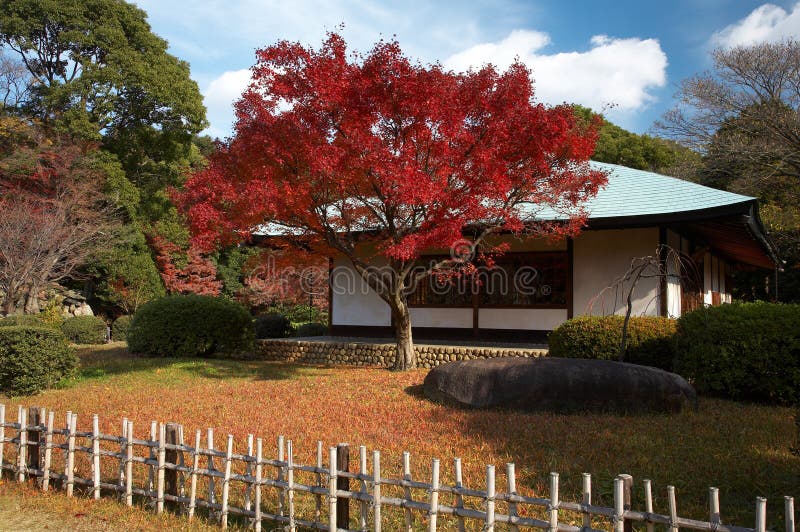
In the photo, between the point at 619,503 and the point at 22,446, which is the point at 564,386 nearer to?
the point at 619,503

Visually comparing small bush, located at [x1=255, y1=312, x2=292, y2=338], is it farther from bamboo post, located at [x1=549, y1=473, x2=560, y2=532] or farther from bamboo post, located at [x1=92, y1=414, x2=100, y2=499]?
bamboo post, located at [x1=549, y1=473, x2=560, y2=532]

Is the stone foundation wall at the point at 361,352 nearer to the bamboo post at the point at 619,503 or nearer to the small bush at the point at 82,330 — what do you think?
the small bush at the point at 82,330

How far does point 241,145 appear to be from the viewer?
10445mm

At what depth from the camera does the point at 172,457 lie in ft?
14.8

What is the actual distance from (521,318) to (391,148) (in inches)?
252

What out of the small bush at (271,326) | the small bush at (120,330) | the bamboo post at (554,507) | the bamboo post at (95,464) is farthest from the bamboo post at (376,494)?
the small bush at (120,330)

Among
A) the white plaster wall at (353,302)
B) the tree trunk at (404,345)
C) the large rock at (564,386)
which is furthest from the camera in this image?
the white plaster wall at (353,302)

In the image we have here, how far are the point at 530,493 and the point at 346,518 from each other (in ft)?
5.29

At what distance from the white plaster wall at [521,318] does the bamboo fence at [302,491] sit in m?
9.55

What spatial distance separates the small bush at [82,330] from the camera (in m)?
20.6

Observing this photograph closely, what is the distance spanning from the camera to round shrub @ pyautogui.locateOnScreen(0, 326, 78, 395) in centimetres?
950

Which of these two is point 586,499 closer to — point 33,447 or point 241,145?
point 33,447

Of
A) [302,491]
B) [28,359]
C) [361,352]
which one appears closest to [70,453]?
[302,491]

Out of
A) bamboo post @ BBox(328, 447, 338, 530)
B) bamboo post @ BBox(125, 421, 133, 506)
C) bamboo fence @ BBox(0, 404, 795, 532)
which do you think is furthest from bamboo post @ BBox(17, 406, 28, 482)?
bamboo post @ BBox(328, 447, 338, 530)
